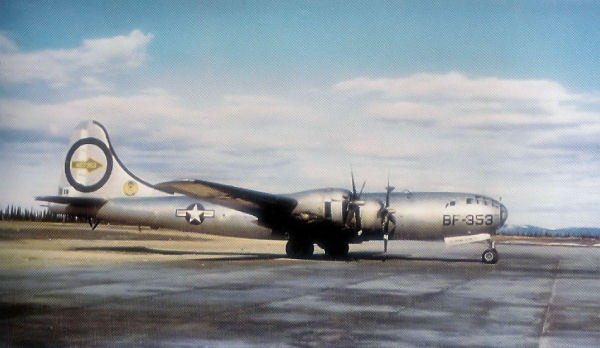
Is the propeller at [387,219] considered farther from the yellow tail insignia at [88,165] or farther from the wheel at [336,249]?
the yellow tail insignia at [88,165]

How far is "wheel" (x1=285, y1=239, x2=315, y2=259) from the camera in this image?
32031 millimetres

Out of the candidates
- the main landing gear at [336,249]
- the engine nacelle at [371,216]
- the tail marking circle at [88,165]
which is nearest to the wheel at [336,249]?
the main landing gear at [336,249]

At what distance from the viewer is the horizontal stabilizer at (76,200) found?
107ft

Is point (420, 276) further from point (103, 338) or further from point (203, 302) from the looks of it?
point (103, 338)

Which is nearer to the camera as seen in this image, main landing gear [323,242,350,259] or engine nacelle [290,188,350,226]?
engine nacelle [290,188,350,226]

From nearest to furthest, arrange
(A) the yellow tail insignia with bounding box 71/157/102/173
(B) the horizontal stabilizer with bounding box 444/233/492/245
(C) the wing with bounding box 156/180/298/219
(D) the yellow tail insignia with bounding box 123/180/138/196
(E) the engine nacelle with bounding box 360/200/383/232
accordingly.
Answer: (C) the wing with bounding box 156/180/298/219
(B) the horizontal stabilizer with bounding box 444/233/492/245
(E) the engine nacelle with bounding box 360/200/383/232
(D) the yellow tail insignia with bounding box 123/180/138/196
(A) the yellow tail insignia with bounding box 71/157/102/173

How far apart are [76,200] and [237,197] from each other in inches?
375

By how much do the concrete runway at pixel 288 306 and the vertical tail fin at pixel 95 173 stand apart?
29.8 ft

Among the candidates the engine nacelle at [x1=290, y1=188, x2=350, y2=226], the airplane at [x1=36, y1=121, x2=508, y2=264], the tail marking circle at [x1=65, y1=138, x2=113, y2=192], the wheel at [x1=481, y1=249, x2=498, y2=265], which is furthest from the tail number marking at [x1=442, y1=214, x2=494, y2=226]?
the tail marking circle at [x1=65, y1=138, x2=113, y2=192]

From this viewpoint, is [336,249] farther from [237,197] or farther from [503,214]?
[503,214]

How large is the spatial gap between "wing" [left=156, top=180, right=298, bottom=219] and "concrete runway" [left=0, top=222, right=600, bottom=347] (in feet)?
11.8

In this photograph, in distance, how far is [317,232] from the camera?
3111 cm

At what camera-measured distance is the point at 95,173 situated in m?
34.9

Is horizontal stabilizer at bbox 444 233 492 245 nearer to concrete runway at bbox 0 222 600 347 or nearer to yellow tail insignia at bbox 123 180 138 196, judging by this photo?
concrete runway at bbox 0 222 600 347
